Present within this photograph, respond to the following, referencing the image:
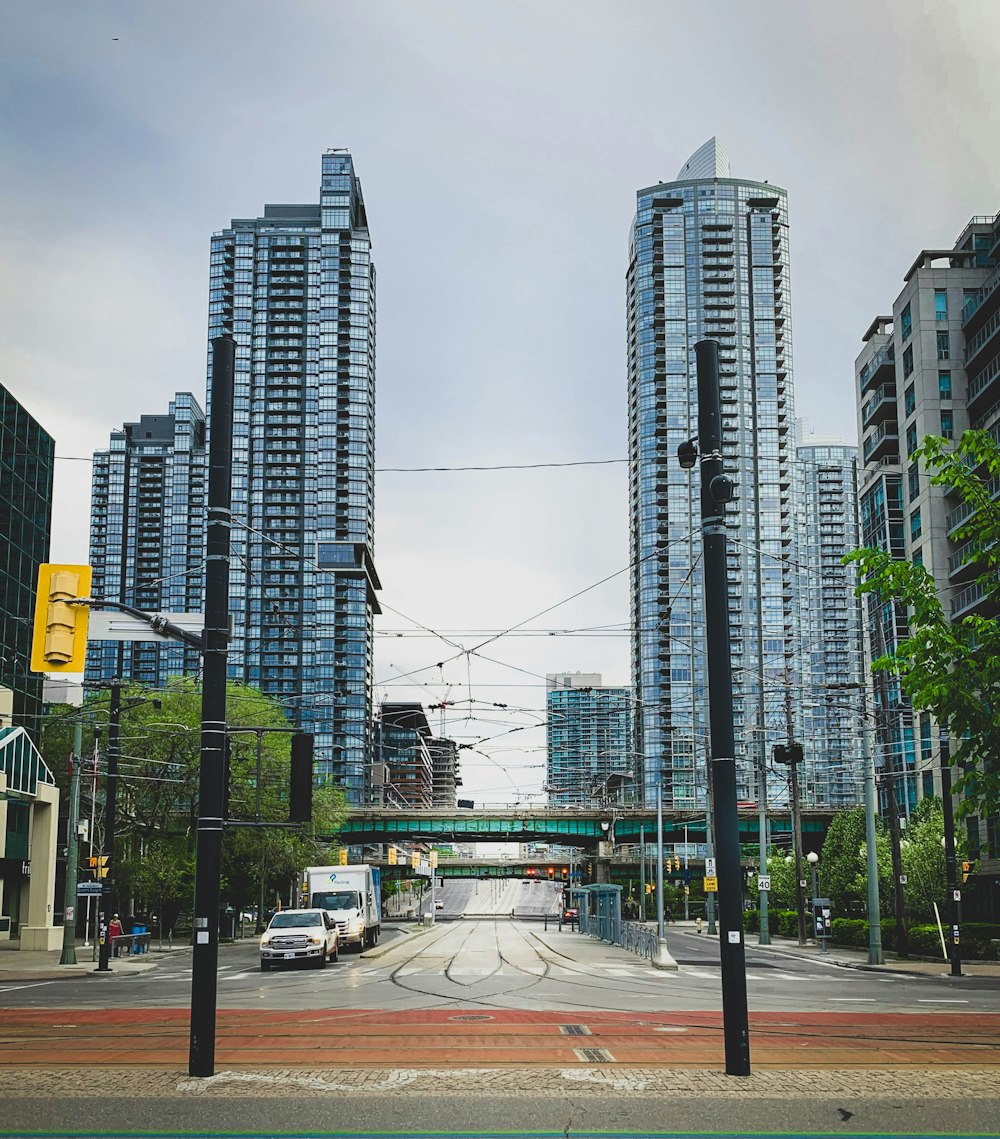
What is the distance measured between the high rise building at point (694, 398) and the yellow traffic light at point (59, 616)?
142 m

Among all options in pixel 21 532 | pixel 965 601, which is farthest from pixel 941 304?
pixel 21 532

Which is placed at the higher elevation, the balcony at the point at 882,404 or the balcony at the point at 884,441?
the balcony at the point at 882,404

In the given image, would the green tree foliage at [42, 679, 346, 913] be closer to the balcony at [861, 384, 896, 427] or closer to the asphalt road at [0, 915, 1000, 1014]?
the asphalt road at [0, 915, 1000, 1014]

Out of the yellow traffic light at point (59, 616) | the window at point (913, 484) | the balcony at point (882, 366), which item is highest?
the balcony at point (882, 366)

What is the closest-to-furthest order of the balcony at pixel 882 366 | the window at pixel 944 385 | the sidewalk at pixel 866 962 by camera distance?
the sidewalk at pixel 866 962 < the window at pixel 944 385 < the balcony at pixel 882 366

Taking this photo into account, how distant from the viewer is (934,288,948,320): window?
8594 centimetres

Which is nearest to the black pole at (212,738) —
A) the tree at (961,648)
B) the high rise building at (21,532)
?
the tree at (961,648)

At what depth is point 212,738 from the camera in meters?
14.9

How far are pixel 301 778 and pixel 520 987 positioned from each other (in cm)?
1646

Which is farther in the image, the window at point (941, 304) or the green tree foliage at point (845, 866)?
the window at point (941, 304)

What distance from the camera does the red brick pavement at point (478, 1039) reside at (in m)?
16.6

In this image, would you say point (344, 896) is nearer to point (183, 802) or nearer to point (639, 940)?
point (639, 940)

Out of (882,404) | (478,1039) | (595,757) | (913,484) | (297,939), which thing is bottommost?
(297,939)

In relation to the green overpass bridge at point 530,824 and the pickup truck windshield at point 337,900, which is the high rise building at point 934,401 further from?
the pickup truck windshield at point 337,900
